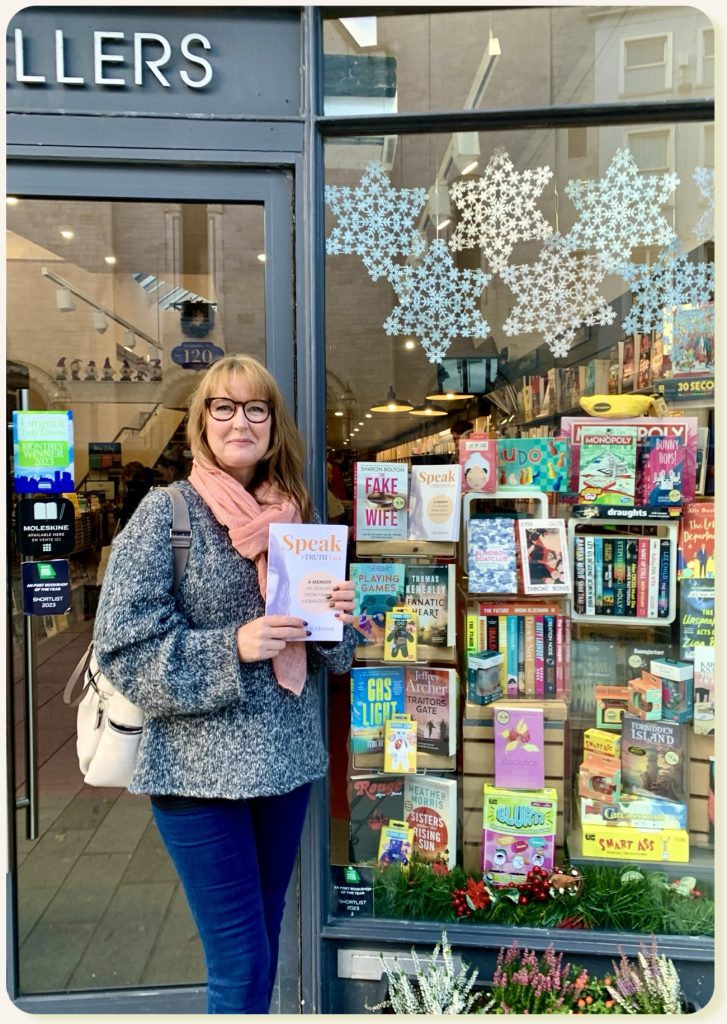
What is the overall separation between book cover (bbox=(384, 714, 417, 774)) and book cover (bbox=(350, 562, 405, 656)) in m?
0.34

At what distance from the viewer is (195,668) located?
4.81 feet

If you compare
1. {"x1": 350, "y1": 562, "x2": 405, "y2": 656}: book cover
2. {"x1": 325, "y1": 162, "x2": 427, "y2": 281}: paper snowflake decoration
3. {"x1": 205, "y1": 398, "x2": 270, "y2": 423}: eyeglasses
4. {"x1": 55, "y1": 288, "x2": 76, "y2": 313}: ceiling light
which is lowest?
{"x1": 350, "y1": 562, "x2": 405, "y2": 656}: book cover

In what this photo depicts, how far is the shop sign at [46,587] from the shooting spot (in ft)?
7.61

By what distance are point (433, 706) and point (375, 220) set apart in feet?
6.23

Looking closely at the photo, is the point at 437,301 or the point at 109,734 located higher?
the point at 437,301

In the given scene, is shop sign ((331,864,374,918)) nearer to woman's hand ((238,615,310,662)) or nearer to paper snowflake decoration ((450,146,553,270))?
woman's hand ((238,615,310,662))

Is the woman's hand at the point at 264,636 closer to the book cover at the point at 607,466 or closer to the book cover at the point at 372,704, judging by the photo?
the book cover at the point at 372,704

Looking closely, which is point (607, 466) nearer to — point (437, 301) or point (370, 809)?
point (437, 301)

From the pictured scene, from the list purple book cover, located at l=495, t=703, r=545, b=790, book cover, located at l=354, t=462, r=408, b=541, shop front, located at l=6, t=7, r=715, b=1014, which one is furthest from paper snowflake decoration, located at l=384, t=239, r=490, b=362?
purple book cover, located at l=495, t=703, r=545, b=790

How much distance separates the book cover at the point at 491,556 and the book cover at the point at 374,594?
287 millimetres

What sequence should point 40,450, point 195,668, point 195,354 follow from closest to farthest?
1. point 195,668
2. point 40,450
3. point 195,354

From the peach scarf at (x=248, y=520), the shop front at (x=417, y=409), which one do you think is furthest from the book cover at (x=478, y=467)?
the peach scarf at (x=248, y=520)

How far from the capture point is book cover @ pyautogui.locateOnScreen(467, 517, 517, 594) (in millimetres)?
2543

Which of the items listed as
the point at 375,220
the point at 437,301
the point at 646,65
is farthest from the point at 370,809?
the point at 646,65
